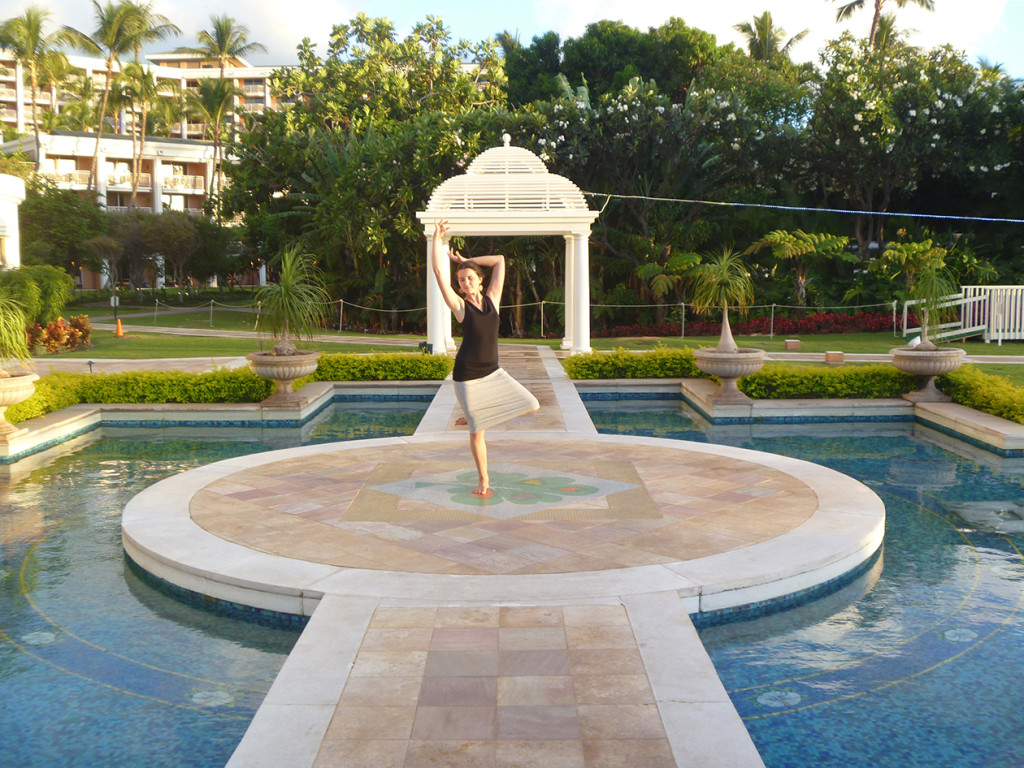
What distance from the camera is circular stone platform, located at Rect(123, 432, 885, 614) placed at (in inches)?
210

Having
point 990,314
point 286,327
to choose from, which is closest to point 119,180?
point 286,327

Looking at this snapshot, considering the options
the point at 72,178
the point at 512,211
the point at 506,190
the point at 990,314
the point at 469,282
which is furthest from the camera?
the point at 72,178

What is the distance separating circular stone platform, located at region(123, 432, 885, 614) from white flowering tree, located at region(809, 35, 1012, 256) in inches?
854

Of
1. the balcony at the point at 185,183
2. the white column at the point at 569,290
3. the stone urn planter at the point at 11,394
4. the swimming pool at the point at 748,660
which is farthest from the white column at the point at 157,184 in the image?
the swimming pool at the point at 748,660

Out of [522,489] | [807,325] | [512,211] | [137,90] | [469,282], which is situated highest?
[137,90]

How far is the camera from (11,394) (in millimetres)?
10711

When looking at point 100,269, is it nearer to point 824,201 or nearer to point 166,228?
point 166,228

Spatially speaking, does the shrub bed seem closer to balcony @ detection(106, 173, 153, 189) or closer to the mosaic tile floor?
the mosaic tile floor

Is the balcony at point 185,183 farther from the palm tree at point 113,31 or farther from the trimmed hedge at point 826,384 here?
the trimmed hedge at point 826,384

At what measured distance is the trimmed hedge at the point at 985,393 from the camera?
11.5 meters

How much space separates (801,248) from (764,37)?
21.8 metres

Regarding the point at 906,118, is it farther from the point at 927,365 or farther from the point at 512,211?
Result: the point at 927,365

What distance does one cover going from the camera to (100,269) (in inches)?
1764

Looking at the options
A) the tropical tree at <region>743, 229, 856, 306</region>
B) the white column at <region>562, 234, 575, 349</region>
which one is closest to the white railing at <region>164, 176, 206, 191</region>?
the tropical tree at <region>743, 229, 856, 306</region>
